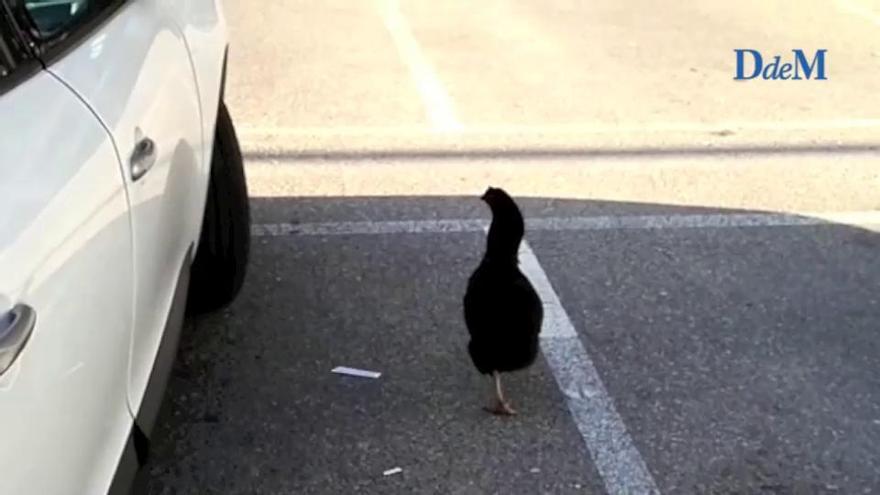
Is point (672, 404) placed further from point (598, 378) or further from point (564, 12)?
point (564, 12)

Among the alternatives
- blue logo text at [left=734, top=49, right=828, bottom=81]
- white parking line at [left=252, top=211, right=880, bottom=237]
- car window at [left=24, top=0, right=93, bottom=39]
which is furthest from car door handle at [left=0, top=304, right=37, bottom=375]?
blue logo text at [left=734, top=49, right=828, bottom=81]

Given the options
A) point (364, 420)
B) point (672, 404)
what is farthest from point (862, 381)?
point (364, 420)

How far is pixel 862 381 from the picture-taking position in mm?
3996

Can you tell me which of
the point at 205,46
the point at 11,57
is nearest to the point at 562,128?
the point at 205,46

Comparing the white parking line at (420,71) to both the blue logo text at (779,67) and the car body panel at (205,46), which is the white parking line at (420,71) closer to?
the blue logo text at (779,67)

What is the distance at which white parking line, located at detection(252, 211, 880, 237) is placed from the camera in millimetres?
5043

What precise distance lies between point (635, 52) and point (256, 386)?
4.88 metres

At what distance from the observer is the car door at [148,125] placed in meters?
2.41

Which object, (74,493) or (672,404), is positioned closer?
(74,493)

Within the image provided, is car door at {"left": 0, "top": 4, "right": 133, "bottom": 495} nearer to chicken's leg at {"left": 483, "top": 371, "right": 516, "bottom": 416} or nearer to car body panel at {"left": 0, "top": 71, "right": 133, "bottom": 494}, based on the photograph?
car body panel at {"left": 0, "top": 71, "right": 133, "bottom": 494}

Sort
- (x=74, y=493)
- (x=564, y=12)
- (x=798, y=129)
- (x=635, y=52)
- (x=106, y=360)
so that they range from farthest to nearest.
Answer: (x=564, y=12), (x=635, y=52), (x=798, y=129), (x=106, y=360), (x=74, y=493)

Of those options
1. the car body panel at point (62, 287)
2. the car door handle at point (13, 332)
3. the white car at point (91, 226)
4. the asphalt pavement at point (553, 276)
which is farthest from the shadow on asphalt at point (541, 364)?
the car door handle at point (13, 332)

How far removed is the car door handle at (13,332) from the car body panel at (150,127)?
2.19 ft

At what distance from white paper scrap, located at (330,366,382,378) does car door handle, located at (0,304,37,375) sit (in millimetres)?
2219
